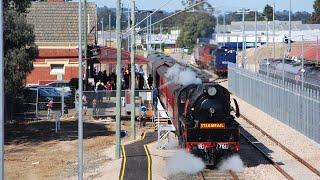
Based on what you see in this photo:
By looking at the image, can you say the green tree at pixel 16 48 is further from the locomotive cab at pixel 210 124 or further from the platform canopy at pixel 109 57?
the locomotive cab at pixel 210 124

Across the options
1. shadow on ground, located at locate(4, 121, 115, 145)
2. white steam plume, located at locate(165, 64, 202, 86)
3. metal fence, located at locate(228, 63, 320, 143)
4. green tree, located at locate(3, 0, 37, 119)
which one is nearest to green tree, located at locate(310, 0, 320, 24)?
metal fence, located at locate(228, 63, 320, 143)

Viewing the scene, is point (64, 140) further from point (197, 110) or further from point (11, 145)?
point (197, 110)

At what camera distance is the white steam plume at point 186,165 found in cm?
2269

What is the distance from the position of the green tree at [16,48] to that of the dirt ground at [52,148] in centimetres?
288

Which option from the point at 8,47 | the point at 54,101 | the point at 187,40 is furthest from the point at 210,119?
the point at 187,40

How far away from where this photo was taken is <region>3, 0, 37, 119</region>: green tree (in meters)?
35.2

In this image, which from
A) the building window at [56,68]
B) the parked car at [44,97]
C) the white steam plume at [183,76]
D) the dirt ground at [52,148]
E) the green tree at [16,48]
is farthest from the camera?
the building window at [56,68]

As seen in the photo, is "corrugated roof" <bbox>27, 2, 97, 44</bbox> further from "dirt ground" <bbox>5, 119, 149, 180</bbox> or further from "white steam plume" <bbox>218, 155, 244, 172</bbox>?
"white steam plume" <bbox>218, 155, 244, 172</bbox>

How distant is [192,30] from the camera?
150m

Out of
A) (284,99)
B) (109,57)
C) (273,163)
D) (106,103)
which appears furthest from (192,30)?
(273,163)

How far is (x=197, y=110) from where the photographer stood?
22.6 meters

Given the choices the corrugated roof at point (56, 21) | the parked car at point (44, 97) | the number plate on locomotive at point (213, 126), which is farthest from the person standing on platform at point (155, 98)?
the corrugated roof at point (56, 21)

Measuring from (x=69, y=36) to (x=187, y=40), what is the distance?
8265cm

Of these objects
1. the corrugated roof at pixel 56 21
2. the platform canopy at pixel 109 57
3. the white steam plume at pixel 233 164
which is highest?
the corrugated roof at pixel 56 21
